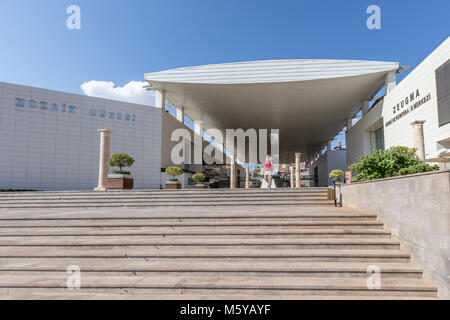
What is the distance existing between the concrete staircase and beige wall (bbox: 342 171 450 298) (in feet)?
0.69

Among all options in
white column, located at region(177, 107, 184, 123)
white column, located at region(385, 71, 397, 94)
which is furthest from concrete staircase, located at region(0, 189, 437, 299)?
white column, located at region(177, 107, 184, 123)

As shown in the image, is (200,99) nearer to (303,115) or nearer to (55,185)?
(303,115)

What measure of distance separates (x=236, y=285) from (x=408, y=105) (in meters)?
16.3

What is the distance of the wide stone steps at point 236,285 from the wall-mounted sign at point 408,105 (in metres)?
13.1

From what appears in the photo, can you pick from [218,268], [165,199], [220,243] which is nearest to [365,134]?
[165,199]

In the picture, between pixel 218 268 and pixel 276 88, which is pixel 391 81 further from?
pixel 218 268

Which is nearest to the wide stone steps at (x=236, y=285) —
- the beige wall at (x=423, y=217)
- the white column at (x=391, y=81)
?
the beige wall at (x=423, y=217)

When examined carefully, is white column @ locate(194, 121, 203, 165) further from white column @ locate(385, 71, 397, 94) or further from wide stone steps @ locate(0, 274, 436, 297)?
wide stone steps @ locate(0, 274, 436, 297)

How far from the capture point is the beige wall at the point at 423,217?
11.6 ft

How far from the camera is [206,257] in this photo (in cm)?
479

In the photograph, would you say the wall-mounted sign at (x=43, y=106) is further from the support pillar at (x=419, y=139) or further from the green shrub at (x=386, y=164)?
the support pillar at (x=419, y=139)

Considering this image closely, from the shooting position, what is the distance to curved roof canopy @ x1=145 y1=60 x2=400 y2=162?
59.7 feet
